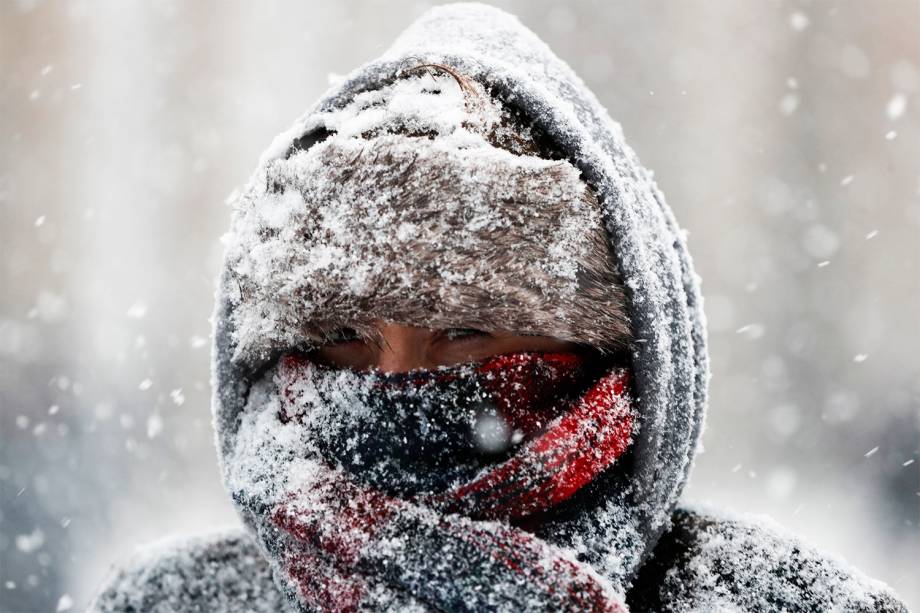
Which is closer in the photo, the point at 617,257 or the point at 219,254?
the point at 617,257

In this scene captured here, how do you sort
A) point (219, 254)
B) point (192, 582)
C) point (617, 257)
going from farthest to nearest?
1. point (219, 254)
2. point (192, 582)
3. point (617, 257)

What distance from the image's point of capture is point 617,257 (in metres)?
1.39

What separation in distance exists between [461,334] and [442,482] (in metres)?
0.27

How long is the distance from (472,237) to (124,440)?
31.3ft

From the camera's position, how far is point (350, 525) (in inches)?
51.5

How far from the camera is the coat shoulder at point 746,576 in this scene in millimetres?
1399

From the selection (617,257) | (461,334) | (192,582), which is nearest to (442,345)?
(461,334)

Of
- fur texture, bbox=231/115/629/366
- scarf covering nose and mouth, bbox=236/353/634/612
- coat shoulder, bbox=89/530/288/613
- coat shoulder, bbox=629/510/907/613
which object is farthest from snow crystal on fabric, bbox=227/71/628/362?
coat shoulder, bbox=89/530/288/613

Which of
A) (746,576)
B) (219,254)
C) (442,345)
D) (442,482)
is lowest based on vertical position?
(746,576)

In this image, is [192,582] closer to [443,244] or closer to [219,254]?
[443,244]

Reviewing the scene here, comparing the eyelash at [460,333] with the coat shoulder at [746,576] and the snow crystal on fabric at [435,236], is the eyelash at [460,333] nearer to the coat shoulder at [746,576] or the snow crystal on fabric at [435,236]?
the snow crystal on fabric at [435,236]

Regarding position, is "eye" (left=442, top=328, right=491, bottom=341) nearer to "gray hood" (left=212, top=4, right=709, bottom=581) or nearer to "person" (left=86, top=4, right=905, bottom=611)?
"person" (left=86, top=4, right=905, bottom=611)

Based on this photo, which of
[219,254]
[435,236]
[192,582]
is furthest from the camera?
[219,254]

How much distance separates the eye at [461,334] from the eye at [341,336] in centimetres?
18
